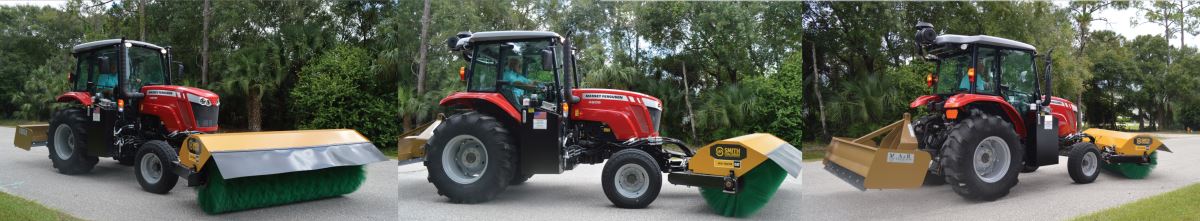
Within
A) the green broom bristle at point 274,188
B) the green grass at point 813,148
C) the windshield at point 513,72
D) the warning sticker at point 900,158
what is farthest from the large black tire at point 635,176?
the green broom bristle at point 274,188

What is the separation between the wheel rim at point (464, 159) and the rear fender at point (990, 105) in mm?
3279

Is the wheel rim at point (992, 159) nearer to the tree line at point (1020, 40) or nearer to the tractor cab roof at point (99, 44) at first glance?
the tree line at point (1020, 40)

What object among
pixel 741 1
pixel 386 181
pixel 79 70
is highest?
pixel 741 1

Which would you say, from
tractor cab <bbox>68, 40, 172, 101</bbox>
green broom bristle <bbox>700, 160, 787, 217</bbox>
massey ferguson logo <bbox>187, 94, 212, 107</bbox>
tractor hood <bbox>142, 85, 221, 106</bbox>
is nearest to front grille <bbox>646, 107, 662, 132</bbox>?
green broom bristle <bbox>700, 160, 787, 217</bbox>

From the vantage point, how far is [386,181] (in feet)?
19.4

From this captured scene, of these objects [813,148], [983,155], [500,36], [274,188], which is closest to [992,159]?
[983,155]

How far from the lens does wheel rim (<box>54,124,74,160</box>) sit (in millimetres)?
5066

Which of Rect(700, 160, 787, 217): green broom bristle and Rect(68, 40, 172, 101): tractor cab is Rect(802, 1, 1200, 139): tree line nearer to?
Rect(700, 160, 787, 217): green broom bristle

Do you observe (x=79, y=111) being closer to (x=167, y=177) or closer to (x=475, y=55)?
(x=167, y=177)

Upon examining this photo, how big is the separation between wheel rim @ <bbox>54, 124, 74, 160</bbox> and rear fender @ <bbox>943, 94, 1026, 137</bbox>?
6.47 metres

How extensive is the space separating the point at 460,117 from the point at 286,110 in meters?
1.20

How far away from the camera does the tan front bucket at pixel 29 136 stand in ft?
16.6

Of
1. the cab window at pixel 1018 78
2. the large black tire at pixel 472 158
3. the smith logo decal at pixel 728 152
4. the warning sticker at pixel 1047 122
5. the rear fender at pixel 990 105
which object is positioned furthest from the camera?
the warning sticker at pixel 1047 122

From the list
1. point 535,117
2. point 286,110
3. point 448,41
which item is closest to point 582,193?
point 535,117
